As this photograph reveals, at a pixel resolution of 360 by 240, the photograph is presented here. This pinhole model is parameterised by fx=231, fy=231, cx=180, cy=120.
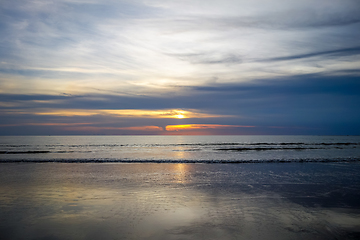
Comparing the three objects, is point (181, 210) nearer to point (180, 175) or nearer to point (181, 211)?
point (181, 211)

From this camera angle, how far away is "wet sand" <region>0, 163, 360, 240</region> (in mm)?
5766

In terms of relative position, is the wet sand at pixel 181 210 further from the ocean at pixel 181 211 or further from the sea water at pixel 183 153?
the sea water at pixel 183 153

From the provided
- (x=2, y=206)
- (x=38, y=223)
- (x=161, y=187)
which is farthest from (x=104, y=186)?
(x=38, y=223)

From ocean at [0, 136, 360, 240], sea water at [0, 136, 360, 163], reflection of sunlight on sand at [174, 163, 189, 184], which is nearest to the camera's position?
ocean at [0, 136, 360, 240]

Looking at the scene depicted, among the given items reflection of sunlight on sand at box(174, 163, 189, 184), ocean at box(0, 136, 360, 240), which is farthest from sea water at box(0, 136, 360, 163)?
ocean at box(0, 136, 360, 240)

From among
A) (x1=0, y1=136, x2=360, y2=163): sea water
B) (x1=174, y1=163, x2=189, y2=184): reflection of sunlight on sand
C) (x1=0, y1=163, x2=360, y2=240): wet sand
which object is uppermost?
(x1=0, y1=163, x2=360, y2=240): wet sand

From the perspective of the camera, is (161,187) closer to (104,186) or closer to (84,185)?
(104,186)

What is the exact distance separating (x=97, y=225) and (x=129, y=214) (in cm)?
111

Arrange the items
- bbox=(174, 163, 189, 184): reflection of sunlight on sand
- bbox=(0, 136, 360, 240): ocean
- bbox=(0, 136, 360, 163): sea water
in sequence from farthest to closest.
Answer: bbox=(0, 136, 360, 163): sea water < bbox=(174, 163, 189, 184): reflection of sunlight on sand < bbox=(0, 136, 360, 240): ocean

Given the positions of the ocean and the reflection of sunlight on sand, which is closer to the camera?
the ocean

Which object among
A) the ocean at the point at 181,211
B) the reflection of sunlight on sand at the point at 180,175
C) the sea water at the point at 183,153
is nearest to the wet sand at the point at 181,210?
the ocean at the point at 181,211

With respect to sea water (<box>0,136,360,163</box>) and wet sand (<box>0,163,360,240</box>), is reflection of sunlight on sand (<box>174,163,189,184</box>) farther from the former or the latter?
sea water (<box>0,136,360,163</box>)

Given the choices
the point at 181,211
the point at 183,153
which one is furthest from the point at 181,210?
the point at 183,153

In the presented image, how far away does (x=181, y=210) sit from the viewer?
24.7ft
